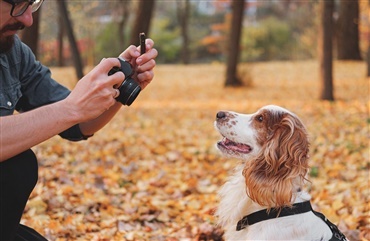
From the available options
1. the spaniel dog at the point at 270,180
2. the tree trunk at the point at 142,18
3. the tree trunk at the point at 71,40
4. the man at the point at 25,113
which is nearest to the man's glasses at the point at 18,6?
the man at the point at 25,113

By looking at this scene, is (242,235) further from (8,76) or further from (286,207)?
(8,76)

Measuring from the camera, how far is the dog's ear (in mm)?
2941

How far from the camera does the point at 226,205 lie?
3.32 metres

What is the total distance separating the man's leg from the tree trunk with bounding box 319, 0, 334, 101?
961 cm

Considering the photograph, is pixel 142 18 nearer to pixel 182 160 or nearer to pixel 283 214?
pixel 182 160

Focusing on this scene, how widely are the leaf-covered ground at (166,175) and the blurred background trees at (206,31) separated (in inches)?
389

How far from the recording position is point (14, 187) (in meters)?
2.40

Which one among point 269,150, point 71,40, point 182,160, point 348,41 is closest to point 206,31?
point 348,41

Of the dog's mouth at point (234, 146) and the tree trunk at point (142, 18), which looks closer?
the dog's mouth at point (234, 146)

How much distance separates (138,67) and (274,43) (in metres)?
31.8

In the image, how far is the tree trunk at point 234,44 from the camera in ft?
50.2

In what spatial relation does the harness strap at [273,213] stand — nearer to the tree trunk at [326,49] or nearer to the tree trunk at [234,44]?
the tree trunk at [326,49]

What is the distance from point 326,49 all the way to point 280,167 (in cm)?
892

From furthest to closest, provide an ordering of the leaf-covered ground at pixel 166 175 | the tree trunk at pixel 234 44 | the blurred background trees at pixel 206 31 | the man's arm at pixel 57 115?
the blurred background trees at pixel 206 31 < the tree trunk at pixel 234 44 < the leaf-covered ground at pixel 166 175 < the man's arm at pixel 57 115
